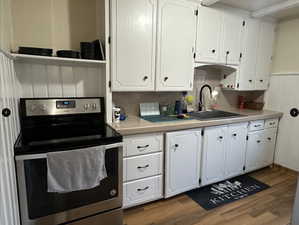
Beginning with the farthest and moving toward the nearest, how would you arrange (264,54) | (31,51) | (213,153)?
(264,54)
(213,153)
(31,51)

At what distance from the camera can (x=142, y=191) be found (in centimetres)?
187

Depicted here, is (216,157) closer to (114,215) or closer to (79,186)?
(114,215)

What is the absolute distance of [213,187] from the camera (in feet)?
7.68

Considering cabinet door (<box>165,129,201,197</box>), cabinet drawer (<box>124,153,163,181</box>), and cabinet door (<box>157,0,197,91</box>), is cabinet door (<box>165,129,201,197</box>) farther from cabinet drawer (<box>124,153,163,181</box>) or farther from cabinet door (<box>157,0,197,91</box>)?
cabinet door (<box>157,0,197,91</box>)

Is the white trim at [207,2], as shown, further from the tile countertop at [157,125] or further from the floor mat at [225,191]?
the floor mat at [225,191]

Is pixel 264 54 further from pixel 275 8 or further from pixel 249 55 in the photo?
pixel 275 8

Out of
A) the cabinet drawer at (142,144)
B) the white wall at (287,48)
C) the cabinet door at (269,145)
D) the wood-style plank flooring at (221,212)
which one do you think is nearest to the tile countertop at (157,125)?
the cabinet drawer at (142,144)

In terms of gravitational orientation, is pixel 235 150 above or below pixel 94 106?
below

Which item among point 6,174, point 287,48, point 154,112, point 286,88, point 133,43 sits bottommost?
point 6,174

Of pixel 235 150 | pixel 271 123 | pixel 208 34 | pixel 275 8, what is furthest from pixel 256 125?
pixel 275 8

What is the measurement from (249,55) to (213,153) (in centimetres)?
151

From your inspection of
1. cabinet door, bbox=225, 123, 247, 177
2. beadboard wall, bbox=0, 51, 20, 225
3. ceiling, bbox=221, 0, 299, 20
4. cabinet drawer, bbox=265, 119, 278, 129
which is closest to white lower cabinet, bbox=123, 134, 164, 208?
beadboard wall, bbox=0, 51, 20, 225

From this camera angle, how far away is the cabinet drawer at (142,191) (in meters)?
1.80

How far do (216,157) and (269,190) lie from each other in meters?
0.81
